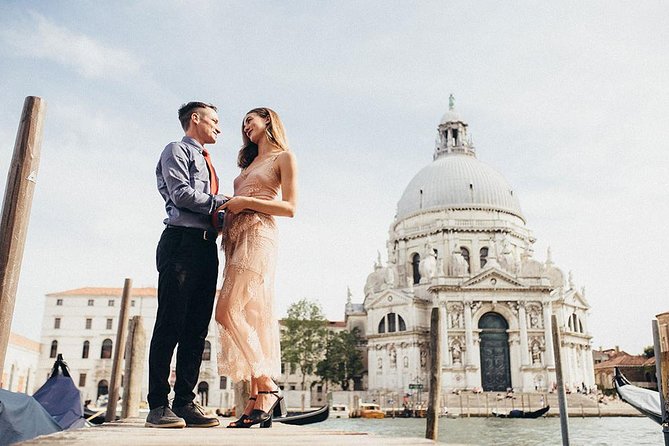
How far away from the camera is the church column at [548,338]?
3369 centimetres

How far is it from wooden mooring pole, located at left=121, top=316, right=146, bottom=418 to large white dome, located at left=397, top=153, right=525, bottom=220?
32810 millimetres

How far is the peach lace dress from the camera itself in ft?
10.6

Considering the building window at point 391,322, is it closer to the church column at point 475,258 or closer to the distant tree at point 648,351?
the church column at point 475,258

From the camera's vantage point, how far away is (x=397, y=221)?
44.3 metres

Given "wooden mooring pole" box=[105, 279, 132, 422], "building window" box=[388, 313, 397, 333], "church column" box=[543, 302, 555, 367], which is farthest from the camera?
"building window" box=[388, 313, 397, 333]

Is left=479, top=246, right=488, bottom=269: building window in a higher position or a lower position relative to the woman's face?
higher

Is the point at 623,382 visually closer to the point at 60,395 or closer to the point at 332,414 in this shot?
the point at 60,395

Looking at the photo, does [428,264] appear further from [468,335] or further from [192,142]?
[192,142]

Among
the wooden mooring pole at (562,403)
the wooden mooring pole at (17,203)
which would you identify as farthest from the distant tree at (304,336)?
the wooden mooring pole at (17,203)

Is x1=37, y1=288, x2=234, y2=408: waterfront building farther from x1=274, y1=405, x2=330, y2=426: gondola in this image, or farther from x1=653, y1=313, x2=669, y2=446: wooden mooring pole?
x1=653, y1=313, x2=669, y2=446: wooden mooring pole

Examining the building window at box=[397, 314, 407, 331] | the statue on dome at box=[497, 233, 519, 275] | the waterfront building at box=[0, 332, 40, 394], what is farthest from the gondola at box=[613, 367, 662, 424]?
→ the waterfront building at box=[0, 332, 40, 394]

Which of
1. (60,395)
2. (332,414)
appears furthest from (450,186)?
(60,395)

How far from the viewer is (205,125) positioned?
364cm

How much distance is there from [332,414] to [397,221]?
17.8 m
